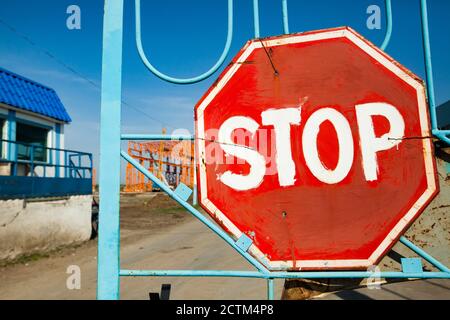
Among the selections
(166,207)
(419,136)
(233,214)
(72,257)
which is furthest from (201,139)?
(166,207)

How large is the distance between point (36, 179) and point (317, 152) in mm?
9753

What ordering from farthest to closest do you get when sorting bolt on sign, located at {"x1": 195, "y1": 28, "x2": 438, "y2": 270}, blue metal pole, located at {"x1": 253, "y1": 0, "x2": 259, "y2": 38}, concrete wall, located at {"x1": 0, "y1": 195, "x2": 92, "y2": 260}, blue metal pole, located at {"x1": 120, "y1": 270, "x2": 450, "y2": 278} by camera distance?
concrete wall, located at {"x1": 0, "y1": 195, "x2": 92, "y2": 260} → blue metal pole, located at {"x1": 253, "y1": 0, "x2": 259, "y2": 38} → bolt on sign, located at {"x1": 195, "y1": 28, "x2": 438, "y2": 270} → blue metal pole, located at {"x1": 120, "y1": 270, "x2": 450, "y2": 278}

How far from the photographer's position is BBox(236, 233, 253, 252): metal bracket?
57.7 inches

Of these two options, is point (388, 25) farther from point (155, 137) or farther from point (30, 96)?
point (30, 96)

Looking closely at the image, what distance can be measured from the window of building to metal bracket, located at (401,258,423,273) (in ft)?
39.4

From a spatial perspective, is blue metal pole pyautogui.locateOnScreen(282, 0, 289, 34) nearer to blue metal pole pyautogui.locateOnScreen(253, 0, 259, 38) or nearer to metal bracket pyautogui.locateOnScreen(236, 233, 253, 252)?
blue metal pole pyautogui.locateOnScreen(253, 0, 259, 38)

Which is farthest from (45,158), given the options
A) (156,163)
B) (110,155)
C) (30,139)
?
(110,155)

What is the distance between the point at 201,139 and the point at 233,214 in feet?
1.23

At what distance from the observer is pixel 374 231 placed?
1.46 meters

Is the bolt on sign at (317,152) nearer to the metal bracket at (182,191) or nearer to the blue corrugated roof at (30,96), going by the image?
the metal bracket at (182,191)

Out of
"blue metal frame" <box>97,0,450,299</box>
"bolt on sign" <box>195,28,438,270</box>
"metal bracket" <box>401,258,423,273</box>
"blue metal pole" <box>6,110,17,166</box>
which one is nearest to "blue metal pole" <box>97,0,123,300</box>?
"blue metal frame" <box>97,0,450,299</box>

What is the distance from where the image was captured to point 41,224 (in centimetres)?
915

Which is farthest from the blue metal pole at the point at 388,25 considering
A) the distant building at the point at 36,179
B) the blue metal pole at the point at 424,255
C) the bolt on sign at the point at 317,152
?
the distant building at the point at 36,179

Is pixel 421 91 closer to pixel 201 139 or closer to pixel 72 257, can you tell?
pixel 201 139
